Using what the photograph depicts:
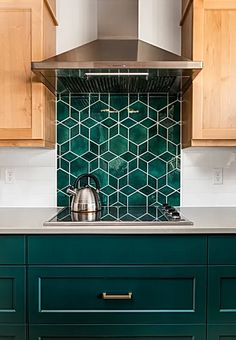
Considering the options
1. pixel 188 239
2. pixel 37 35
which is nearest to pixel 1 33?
pixel 37 35

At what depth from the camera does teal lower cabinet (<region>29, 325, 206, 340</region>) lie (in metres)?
1.88

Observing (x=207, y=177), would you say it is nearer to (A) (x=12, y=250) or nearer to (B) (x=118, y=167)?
(B) (x=118, y=167)

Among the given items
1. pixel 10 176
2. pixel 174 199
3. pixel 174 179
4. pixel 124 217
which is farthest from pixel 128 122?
pixel 10 176

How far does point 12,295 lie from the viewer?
1.87 m

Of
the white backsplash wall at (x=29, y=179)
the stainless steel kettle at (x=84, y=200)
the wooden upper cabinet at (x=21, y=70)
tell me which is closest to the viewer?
the wooden upper cabinet at (x=21, y=70)

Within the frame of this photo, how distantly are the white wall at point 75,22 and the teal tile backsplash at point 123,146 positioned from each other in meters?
0.38

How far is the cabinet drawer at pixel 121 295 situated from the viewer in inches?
Result: 73.7

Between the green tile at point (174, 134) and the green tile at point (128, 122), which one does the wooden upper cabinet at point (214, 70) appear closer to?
the green tile at point (174, 134)

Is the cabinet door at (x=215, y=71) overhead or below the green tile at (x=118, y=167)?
overhead

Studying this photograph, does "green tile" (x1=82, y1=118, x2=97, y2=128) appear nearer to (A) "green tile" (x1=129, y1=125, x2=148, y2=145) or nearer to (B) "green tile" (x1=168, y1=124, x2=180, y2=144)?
(A) "green tile" (x1=129, y1=125, x2=148, y2=145)

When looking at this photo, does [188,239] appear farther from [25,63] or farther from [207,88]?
[25,63]

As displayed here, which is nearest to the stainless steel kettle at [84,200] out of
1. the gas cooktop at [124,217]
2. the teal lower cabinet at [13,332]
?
the gas cooktop at [124,217]

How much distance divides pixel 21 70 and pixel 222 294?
1565 mm

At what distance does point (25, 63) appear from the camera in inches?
83.0
